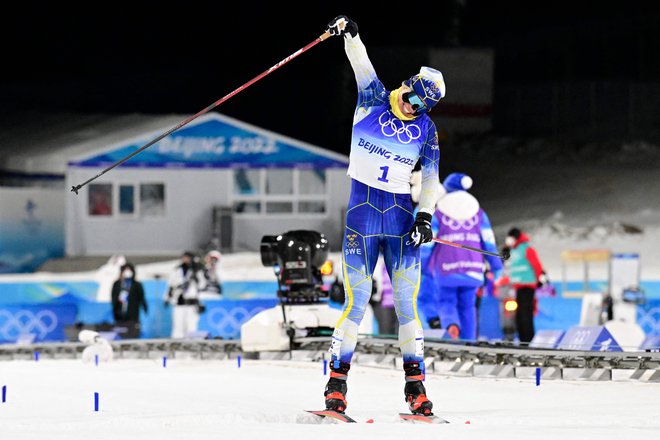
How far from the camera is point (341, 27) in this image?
25.7 feet

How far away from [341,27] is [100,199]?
944 inches

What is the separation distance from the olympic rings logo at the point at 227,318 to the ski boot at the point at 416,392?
11814mm

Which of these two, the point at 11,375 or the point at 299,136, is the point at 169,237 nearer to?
the point at 299,136

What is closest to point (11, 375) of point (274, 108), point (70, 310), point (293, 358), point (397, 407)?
point (293, 358)

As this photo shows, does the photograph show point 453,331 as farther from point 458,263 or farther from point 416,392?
point 416,392

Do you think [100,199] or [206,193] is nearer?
[100,199]

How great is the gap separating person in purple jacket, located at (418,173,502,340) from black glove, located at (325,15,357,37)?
5.52 meters

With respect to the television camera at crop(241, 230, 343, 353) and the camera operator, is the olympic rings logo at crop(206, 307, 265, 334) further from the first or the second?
the television camera at crop(241, 230, 343, 353)

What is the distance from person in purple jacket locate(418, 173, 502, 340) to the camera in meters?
13.2

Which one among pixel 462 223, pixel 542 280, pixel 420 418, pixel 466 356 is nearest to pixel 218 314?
pixel 542 280

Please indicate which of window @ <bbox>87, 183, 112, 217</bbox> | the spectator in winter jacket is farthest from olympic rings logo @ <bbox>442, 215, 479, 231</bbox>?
window @ <bbox>87, 183, 112, 217</bbox>

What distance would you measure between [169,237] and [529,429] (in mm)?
25376

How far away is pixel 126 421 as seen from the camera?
6.78 m

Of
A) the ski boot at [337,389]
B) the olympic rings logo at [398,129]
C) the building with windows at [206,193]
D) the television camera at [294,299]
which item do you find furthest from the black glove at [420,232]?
the building with windows at [206,193]
